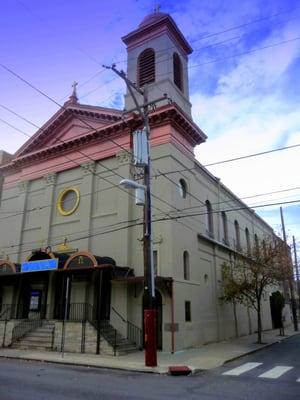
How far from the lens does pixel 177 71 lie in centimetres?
2603

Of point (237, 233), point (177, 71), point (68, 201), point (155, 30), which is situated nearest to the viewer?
point (68, 201)

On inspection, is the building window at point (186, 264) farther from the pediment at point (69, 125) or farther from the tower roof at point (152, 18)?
the tower roof at point (152, 18)

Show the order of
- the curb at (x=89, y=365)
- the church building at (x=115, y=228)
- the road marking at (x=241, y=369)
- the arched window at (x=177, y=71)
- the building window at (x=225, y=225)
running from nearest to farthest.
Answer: the road marking at (x=241, y=369) < the curb at (x=89, y=365) < the church building at (x=115, y=228) < the arched window at (x=177, y=71) < the building window at (x=225, y=225)

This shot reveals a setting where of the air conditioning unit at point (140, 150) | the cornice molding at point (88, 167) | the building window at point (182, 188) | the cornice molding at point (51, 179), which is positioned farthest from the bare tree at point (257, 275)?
the cornice molding at point (51, 179)

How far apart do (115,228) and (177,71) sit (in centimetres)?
1194

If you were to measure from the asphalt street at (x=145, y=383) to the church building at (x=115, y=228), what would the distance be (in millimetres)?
4754

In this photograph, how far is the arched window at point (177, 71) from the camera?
84.0 feet

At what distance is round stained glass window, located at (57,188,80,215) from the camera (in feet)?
78.9

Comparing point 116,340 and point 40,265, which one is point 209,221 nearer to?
point 116,340

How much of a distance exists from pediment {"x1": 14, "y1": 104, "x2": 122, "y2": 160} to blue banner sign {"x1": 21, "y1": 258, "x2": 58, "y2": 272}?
800 centimetres

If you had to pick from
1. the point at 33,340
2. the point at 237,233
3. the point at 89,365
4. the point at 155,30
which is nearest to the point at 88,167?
the point at 155,30

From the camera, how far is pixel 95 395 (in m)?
8.45

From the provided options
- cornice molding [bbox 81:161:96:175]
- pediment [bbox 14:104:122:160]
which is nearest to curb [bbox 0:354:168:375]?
cornice molding [bbox 81:161:96:175]

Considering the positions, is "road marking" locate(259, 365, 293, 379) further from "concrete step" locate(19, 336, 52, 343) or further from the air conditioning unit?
"concrete step" locate(19, 336, 52, 343)
